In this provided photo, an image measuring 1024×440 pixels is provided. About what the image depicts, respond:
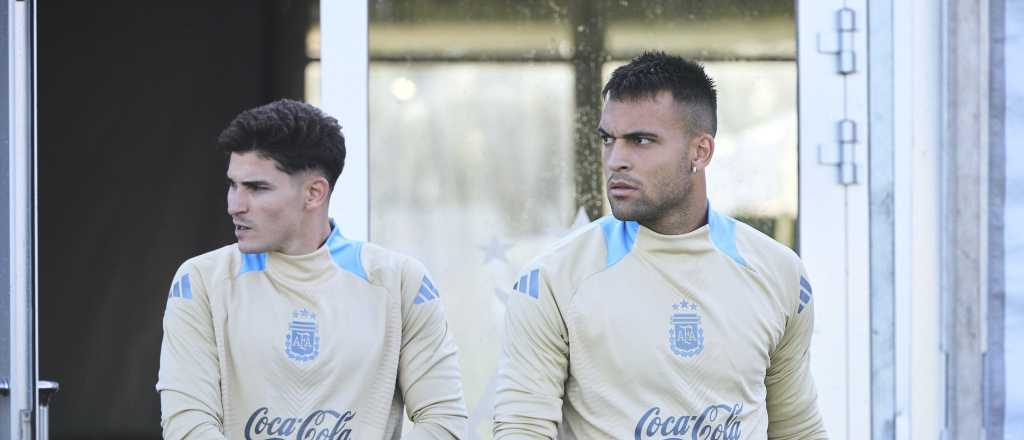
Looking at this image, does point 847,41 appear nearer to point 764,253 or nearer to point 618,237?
point 764,253

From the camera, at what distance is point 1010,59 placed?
11.1 feet

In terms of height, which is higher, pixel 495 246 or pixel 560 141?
pixel 560 141

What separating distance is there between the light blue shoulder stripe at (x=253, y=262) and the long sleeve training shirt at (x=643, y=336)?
2.09 feet

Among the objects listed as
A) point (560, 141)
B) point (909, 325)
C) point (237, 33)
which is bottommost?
point (909, 325)

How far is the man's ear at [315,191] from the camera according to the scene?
3205 millimetres

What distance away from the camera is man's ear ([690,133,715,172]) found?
294cm

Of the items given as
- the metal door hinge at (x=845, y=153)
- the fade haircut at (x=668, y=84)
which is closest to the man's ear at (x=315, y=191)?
the fade haircut at (x=668, y=84)

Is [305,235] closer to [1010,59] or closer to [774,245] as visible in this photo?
[774,245]

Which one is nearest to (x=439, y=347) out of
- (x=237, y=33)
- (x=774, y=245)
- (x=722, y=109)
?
(x=774, y=245)

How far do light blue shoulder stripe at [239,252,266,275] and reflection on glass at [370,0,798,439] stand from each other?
0.98 m

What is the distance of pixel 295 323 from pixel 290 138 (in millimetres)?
414

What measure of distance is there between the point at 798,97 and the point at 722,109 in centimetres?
23

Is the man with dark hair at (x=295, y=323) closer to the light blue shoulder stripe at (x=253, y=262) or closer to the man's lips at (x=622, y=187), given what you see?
the light blue shoulder stripe at (x=253, y=262)

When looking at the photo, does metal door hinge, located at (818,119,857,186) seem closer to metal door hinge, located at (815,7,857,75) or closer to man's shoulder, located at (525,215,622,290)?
metal door hinge, located at (815,7,857,75)
